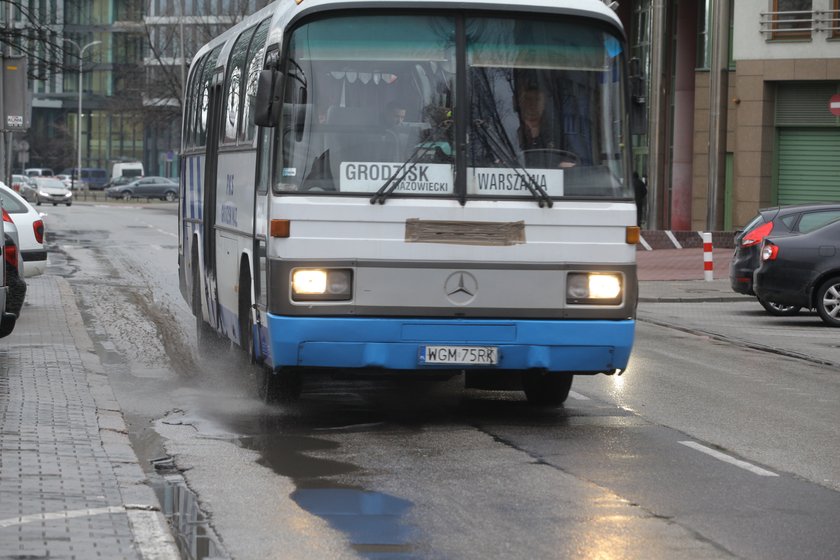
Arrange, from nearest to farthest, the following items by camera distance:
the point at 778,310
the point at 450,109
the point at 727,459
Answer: the point at 727,459
the point at 450,109
the point at 778,310

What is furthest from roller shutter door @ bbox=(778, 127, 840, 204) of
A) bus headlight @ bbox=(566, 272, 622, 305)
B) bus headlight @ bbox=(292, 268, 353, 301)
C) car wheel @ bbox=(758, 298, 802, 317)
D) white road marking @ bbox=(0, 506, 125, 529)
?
white road marking @ bbox=(0, 506, 125, 529)

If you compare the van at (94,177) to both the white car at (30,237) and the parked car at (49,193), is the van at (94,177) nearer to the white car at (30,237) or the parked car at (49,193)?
the parked car at (49,193)

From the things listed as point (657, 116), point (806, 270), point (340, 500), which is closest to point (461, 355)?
point (340, 500)

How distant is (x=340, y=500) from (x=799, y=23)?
119ft

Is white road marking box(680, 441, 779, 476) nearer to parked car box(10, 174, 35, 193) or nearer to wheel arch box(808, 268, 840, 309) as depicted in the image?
wheel arch box(808, 268, 840, 309)

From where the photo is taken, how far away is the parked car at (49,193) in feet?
258

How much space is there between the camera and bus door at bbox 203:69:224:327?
46.1ft

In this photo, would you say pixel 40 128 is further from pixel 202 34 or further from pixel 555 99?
pixel 555 99

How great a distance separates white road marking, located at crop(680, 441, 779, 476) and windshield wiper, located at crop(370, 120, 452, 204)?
2.38 meters

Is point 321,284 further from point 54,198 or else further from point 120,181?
point 120,181

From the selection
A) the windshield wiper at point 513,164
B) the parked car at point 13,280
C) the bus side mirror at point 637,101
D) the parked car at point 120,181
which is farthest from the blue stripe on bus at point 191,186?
the parked car at point 120,181

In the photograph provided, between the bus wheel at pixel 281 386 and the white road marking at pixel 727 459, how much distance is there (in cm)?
278

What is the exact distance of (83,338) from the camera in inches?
635

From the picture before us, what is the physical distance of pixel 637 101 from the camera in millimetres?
10945
